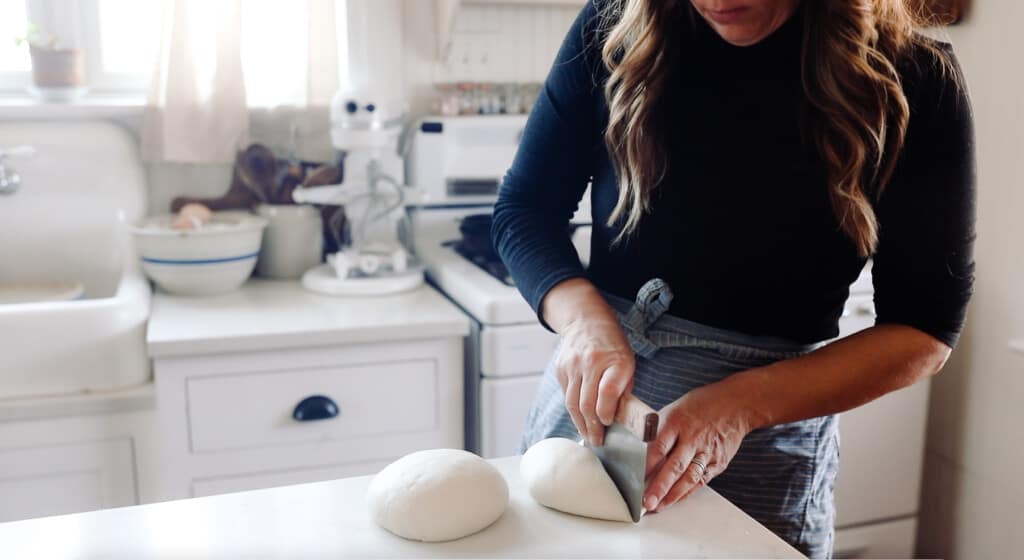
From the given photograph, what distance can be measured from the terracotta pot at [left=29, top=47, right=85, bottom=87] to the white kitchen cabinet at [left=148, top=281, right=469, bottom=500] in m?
0.53

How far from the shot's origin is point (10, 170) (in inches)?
72.3

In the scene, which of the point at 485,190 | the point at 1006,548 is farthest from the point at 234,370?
the point at 1006,548

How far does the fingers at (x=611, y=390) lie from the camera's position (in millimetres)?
821

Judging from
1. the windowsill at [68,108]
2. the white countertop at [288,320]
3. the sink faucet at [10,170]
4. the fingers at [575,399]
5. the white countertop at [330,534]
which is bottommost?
the white countertop at [288,320]

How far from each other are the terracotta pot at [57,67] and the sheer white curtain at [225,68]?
0.49ft

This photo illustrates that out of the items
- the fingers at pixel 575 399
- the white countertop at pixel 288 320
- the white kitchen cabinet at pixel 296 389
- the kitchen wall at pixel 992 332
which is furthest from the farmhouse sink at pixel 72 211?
the kitchen wall at pixel 992 332

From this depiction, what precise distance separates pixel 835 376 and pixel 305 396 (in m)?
0.97

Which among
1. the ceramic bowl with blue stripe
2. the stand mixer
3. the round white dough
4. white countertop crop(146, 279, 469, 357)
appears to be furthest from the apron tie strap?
the ceramic bowl with blue stripe

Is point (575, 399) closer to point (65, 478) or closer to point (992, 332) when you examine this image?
point (65, 478)

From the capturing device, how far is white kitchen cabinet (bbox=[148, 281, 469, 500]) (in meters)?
1.55

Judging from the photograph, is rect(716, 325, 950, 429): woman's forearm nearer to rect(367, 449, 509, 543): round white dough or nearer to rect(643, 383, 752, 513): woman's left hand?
rect(643, 383, 752, 513): woman's left hand

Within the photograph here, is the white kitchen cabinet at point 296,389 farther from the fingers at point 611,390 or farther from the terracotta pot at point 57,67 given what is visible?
the fingers at point 611,390

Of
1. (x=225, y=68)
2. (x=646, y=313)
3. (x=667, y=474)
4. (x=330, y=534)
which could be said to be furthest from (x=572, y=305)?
(x=225, y=68)

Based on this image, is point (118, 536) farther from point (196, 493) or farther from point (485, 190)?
point (485, 190)
